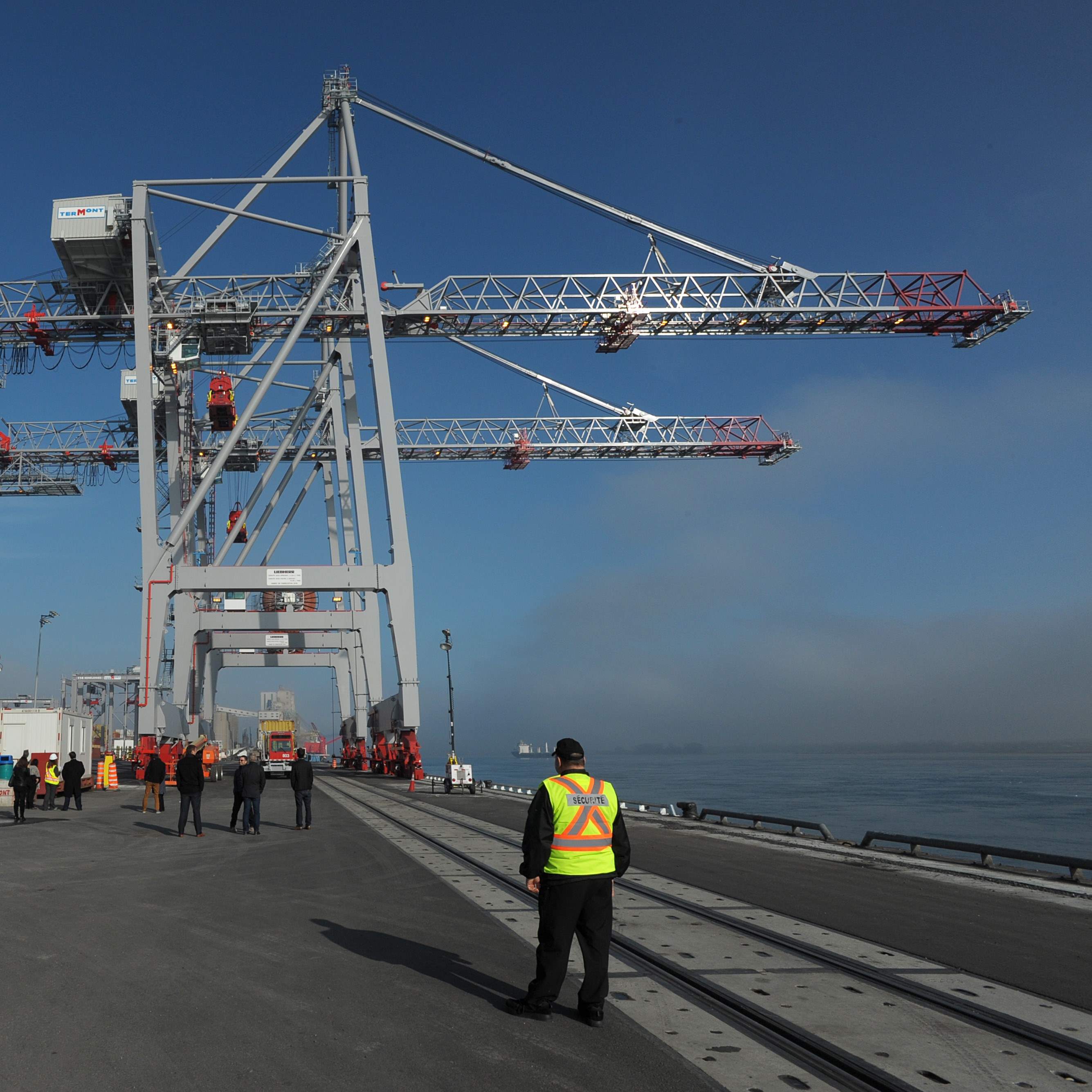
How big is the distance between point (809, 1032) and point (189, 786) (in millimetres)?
14652

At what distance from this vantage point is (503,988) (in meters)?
6.53

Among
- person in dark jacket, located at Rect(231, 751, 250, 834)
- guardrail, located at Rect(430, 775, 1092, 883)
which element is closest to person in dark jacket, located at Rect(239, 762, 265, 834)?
person in dark jacket, located at Rect(231, 751, 250, 834)

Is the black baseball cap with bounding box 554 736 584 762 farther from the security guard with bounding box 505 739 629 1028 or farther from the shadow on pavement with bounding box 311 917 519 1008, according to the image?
the shadow on pavement with bounding box 311 917 519 1008

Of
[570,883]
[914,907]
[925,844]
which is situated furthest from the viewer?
[925,844]

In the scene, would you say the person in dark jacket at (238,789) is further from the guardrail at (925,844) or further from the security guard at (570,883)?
the security guard at (570,883)

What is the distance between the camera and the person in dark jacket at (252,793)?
17.8 m

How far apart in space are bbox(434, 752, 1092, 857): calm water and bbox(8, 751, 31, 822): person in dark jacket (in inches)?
1202

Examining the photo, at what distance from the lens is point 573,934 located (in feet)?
18.8

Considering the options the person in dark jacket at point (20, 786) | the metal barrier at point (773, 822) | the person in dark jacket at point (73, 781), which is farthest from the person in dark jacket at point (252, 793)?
the metal barrier at point (773, 822)

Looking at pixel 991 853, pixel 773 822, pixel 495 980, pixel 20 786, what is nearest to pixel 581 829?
pixel 495 980

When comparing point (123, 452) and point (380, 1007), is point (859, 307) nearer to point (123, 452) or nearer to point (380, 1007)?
point (380, 1007)

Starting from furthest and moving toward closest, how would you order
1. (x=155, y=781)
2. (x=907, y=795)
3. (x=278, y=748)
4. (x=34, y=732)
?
(x=907, y=795) → (x=278, y=748) → (x=34, y=732) → (x=155, y=781)

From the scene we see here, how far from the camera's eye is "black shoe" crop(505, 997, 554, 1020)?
19.2ft

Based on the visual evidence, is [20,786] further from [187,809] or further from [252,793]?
[252,793]
